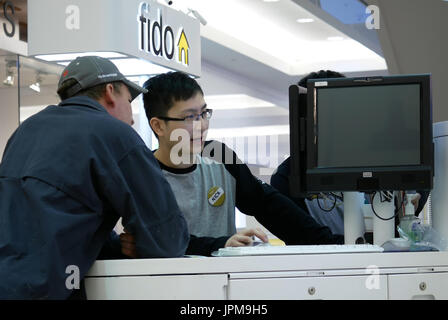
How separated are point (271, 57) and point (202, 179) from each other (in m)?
A: 9.57

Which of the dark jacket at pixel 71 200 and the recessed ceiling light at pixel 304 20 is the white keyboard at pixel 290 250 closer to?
the dark jacket at pixel 71 200

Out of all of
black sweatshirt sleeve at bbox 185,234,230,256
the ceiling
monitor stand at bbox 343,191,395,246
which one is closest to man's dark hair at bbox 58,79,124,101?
black sweatshirt sleeve at bbox 185,234,230,256

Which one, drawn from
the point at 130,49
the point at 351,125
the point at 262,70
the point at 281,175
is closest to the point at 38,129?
the point at 351,125

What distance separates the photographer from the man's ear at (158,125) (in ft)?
9.73

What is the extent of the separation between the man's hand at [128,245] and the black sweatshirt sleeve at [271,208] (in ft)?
2.69

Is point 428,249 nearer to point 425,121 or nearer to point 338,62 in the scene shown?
point 425,121

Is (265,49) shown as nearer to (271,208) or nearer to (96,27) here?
(96,27)

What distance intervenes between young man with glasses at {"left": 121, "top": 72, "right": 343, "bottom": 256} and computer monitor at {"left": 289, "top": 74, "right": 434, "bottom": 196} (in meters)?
0.39

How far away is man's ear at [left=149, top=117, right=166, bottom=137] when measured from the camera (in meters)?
2.96

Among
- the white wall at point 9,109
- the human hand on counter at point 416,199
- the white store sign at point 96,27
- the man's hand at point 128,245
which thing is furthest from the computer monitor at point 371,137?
the white wall at point 9,109

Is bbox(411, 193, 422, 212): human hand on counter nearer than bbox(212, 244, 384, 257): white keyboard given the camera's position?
No

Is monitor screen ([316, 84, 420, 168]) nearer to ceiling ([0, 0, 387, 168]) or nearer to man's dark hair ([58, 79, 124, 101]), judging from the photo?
man's dark hair ([58, 79, 124, 101])

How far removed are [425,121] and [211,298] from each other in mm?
882

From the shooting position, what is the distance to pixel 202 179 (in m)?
2.94
